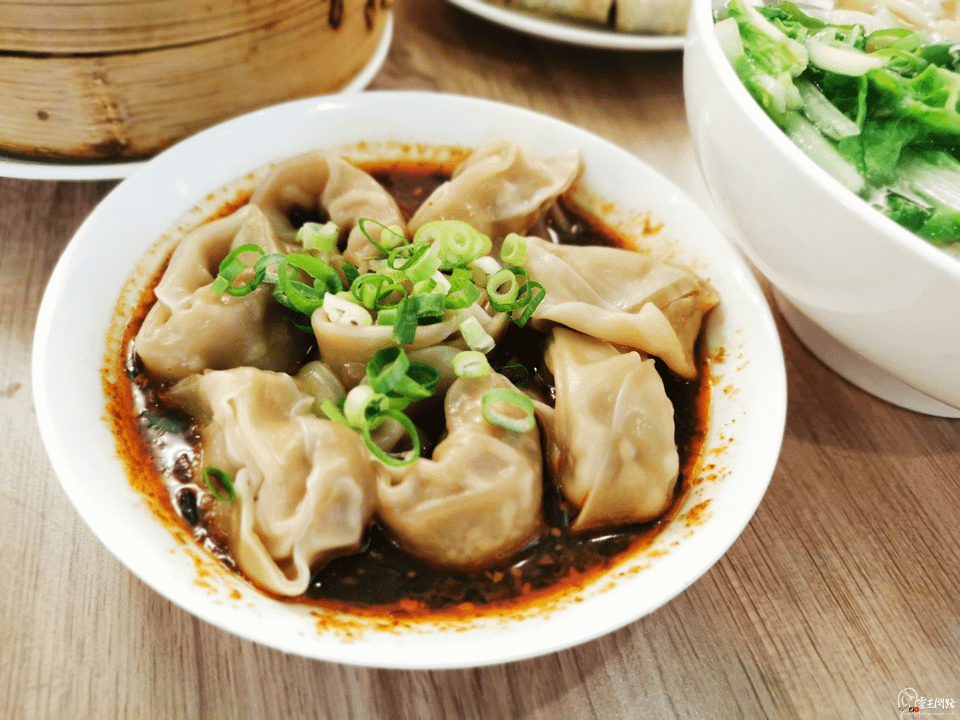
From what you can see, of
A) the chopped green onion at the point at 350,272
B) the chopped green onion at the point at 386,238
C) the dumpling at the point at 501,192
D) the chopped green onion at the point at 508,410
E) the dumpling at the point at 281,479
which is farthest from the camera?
the dumpling at the point at 501,192

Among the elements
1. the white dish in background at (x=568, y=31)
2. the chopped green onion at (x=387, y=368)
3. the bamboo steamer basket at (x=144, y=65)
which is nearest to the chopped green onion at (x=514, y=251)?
the chopped green onion at (x=387, y=368)

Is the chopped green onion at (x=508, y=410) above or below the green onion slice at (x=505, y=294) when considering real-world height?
below

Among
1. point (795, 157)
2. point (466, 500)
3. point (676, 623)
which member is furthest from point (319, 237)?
point (676, 623)

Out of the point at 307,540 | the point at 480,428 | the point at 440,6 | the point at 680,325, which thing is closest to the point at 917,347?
the point at 680,325

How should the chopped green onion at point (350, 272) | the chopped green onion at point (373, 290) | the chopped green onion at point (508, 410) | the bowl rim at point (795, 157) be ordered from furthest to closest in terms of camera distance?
the chopped green onion at point (350, 272) → the chopped green onion at point (373, 290) → the chopped green onion at point (508, 410) → the bowl rim at point (795, 157)

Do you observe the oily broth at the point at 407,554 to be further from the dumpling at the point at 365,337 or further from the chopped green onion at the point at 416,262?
the chopped green onion at the point at 416,262

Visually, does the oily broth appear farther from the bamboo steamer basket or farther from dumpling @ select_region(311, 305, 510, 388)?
the bamboo steamer basket

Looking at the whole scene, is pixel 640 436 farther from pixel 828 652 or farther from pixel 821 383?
pixel 821 383

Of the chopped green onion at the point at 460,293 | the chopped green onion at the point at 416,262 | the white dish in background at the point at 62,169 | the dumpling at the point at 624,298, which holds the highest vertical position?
the chopped green onion at the point at 416,262
